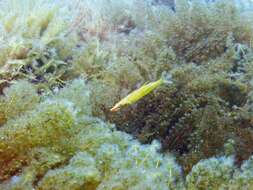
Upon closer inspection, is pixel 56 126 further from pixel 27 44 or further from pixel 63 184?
pixel 27 44

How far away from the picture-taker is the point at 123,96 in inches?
110

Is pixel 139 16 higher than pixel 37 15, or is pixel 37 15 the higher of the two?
pixel 37 15

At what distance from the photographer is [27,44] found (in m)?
3.00

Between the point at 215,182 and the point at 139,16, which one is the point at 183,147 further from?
the point at 139,16

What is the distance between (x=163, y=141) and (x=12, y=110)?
1.12m

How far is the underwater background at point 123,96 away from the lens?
1.69 meters

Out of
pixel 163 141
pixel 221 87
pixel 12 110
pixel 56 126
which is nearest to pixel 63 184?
pixel 56 126

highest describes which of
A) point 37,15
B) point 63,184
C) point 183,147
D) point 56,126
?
point 37,15

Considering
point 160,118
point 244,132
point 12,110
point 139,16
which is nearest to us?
point 12,110

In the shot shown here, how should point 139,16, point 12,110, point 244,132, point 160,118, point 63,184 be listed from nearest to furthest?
1. point 63,184
2. point 12,110
3. point 244,132
4. point 160,118
5. point 139,16

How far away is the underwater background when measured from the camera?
5.56 feet

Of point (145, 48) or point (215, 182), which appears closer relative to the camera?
point (215, 182)

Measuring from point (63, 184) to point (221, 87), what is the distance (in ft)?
5.43

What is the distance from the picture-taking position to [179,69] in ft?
9.09
